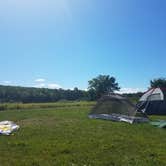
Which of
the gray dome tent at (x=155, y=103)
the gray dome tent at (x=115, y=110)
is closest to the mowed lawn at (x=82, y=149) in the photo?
the gray dome tent at (x=115, y=110)

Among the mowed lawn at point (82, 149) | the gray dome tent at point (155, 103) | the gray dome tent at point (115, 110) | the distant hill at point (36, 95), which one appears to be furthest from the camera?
the distant hill at point (36, 95)

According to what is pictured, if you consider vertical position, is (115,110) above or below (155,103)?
below

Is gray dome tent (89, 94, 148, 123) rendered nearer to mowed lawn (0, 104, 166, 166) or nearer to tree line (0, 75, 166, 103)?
mowed lawn (0, 104, 166, 166)

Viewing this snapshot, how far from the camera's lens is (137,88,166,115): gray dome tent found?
2286 centimetres

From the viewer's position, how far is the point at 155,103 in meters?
23.2

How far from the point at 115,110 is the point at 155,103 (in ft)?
22.2

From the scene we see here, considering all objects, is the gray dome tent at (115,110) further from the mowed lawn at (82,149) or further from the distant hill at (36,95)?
the distant hill at (36,95)

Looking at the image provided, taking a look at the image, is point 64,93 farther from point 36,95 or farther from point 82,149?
point 82,149

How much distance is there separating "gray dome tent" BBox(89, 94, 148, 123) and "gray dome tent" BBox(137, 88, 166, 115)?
204 inches

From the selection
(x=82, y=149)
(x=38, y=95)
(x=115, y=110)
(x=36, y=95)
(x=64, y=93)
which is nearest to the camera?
(x=82, y=149)

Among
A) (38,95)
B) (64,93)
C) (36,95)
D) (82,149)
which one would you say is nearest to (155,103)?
(82,149)

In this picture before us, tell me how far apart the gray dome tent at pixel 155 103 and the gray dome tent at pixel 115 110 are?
5.18m

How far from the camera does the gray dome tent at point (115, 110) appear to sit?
636 inches

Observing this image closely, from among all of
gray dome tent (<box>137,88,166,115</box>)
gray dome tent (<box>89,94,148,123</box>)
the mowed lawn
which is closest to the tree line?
gray dome tent (<box>137,88,166,115</box>)
